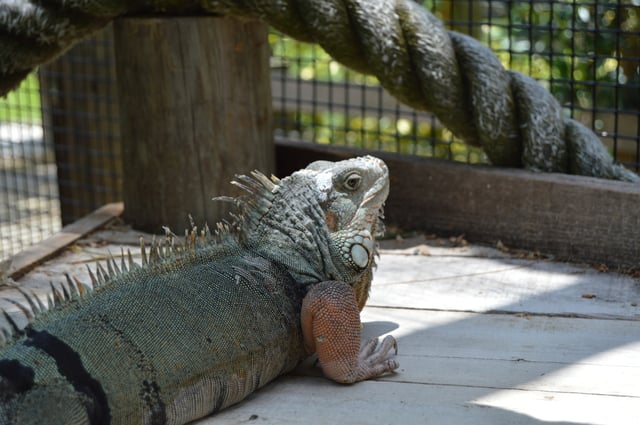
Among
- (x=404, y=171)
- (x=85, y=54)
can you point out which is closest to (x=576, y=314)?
(x=404, y=171)

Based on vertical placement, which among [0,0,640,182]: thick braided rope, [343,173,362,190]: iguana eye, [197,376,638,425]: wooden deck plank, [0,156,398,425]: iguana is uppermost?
[0,0,640,182]: thick braided rope

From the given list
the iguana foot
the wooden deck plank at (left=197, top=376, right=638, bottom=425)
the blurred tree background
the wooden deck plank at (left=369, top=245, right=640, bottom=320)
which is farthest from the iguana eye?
the blurred tree background

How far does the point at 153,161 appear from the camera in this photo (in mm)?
4707

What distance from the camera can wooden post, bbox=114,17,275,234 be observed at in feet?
15.1

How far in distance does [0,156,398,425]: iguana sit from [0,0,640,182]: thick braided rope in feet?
4.34

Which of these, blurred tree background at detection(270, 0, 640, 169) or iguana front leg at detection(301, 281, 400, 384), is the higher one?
blurred tree background at detection(270, 0, 640, 169)

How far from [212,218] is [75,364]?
227 centimetres

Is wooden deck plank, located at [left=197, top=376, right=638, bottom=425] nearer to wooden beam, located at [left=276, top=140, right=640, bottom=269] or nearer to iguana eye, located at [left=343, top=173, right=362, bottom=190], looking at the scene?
iguana eye, located at [left=343, top=173, right=362, bottom=190]

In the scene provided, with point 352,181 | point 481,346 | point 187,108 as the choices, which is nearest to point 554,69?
point 187,108

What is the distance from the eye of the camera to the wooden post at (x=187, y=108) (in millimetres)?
4605

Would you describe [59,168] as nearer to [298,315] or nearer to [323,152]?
[323,152]

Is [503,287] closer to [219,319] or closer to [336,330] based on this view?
[336,330]

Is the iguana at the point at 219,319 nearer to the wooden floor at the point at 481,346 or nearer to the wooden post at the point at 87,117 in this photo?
the wooden floor at the point at 481,346

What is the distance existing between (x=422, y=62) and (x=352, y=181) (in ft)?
4.83
